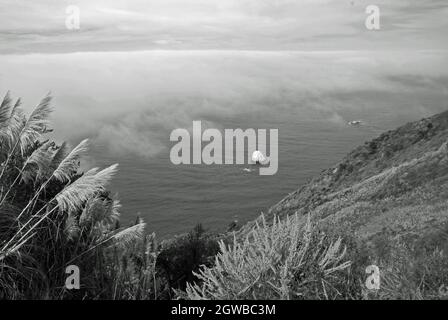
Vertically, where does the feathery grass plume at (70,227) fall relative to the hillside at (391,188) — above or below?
below

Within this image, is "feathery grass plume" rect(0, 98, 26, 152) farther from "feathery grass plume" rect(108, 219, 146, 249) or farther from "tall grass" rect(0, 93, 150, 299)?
"feathery grass plume" rect(108, 219, 146, 249)

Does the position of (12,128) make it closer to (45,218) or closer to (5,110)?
(5,110)

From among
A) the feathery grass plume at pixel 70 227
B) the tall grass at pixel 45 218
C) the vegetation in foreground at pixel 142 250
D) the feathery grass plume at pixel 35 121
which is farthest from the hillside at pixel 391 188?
the feathery grass plume at pixel 35 121

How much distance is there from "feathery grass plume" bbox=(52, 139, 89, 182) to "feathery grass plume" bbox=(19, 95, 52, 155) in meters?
1.03

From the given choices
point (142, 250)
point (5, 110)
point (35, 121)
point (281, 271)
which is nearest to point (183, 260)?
point (142, 250)

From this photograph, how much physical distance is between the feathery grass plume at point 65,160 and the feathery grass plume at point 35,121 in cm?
103

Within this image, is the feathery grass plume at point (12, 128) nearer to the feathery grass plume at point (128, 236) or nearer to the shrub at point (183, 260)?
the feathery grass plume at point (128, 236)

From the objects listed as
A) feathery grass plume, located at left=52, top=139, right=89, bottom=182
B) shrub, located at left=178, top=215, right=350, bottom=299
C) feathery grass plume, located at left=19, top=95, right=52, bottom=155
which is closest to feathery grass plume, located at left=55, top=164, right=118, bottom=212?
feathery grass plume, located at left=52, top=139, right=89, bottom=182

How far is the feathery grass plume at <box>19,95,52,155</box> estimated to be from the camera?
1609 centimetres

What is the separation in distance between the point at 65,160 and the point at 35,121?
1433 millimetres

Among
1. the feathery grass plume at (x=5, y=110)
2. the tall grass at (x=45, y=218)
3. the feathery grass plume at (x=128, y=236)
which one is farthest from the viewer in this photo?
the feathery grass plume at (x=128, y=236)

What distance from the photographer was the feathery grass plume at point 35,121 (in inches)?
634

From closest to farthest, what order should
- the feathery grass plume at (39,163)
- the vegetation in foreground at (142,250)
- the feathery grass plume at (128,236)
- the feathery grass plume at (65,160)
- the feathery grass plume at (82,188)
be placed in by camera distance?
the vegetation in foreground at (142,250) < the feathery grass plume at (82,188) < the feathery grass plume at (39,163) < the feathery grass plume at (65,160) < the feathery grass plume at (128,236)

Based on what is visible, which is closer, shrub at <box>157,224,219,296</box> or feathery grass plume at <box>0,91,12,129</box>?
feathery grass plume at <box>0,91,12,129</box>
